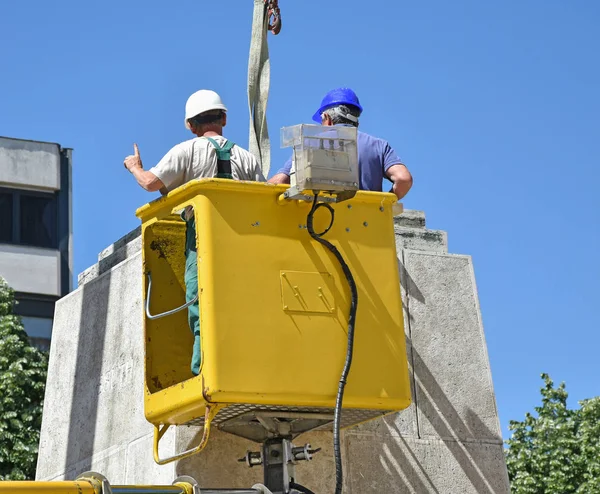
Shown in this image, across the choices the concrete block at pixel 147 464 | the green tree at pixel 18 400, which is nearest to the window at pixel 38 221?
the green tree at pixel 18 400

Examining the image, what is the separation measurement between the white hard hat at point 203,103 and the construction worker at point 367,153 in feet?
1.63

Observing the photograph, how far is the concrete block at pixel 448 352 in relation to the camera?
23.8ft

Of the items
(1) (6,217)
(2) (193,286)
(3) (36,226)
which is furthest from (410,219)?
(3) (36,226)

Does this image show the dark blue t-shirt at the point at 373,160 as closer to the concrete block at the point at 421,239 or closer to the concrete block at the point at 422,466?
the concrete block at the point at 421,239

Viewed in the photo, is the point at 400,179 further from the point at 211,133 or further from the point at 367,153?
the point at 211,133

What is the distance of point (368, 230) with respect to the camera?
6215 millimetres

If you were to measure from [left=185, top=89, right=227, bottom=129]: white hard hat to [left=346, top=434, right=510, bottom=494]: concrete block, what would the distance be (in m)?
1.97

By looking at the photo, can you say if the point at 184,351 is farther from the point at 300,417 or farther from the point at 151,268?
the point at 300,417

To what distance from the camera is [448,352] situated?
7.43 m

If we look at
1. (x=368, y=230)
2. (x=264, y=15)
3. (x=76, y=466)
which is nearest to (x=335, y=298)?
(x=368, y=230)

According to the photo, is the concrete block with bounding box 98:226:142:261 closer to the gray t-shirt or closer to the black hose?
the gray t-shirt

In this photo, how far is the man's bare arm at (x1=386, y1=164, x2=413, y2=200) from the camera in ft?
21.7

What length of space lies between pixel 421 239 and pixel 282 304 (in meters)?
2.13

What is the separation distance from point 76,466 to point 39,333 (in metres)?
29.2
